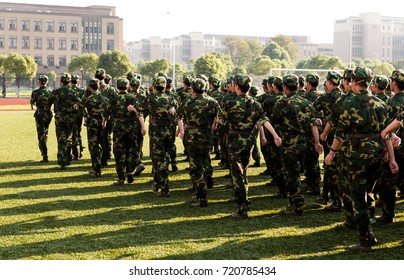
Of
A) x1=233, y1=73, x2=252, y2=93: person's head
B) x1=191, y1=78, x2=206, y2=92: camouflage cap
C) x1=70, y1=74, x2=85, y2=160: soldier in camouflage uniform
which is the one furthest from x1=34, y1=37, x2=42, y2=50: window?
x1=233, y1=73, x2=252, y2=93: person's head

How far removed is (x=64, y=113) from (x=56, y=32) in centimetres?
11157

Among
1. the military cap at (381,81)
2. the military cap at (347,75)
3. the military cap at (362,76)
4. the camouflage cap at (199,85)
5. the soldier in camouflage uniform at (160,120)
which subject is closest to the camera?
the military cap at (362,76)

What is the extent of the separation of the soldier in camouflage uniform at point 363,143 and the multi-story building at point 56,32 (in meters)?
116

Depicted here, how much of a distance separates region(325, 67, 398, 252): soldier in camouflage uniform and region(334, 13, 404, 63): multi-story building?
13661cm

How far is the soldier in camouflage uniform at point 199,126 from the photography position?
10.1 meters

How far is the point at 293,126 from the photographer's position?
31.1 ft

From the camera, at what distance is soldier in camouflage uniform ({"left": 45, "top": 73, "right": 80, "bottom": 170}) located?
585 inches

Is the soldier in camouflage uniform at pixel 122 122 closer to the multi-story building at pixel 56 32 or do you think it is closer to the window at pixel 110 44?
the multi-story building at pixel 56 32

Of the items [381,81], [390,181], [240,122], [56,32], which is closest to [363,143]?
[390,181]

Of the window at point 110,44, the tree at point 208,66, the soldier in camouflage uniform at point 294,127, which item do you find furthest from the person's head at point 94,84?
the window at point 110,44

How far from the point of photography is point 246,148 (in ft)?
31.0

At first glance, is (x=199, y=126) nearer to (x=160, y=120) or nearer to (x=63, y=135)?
(x=160, y=120)

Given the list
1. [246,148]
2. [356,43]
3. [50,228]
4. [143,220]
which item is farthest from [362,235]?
[356,43]
